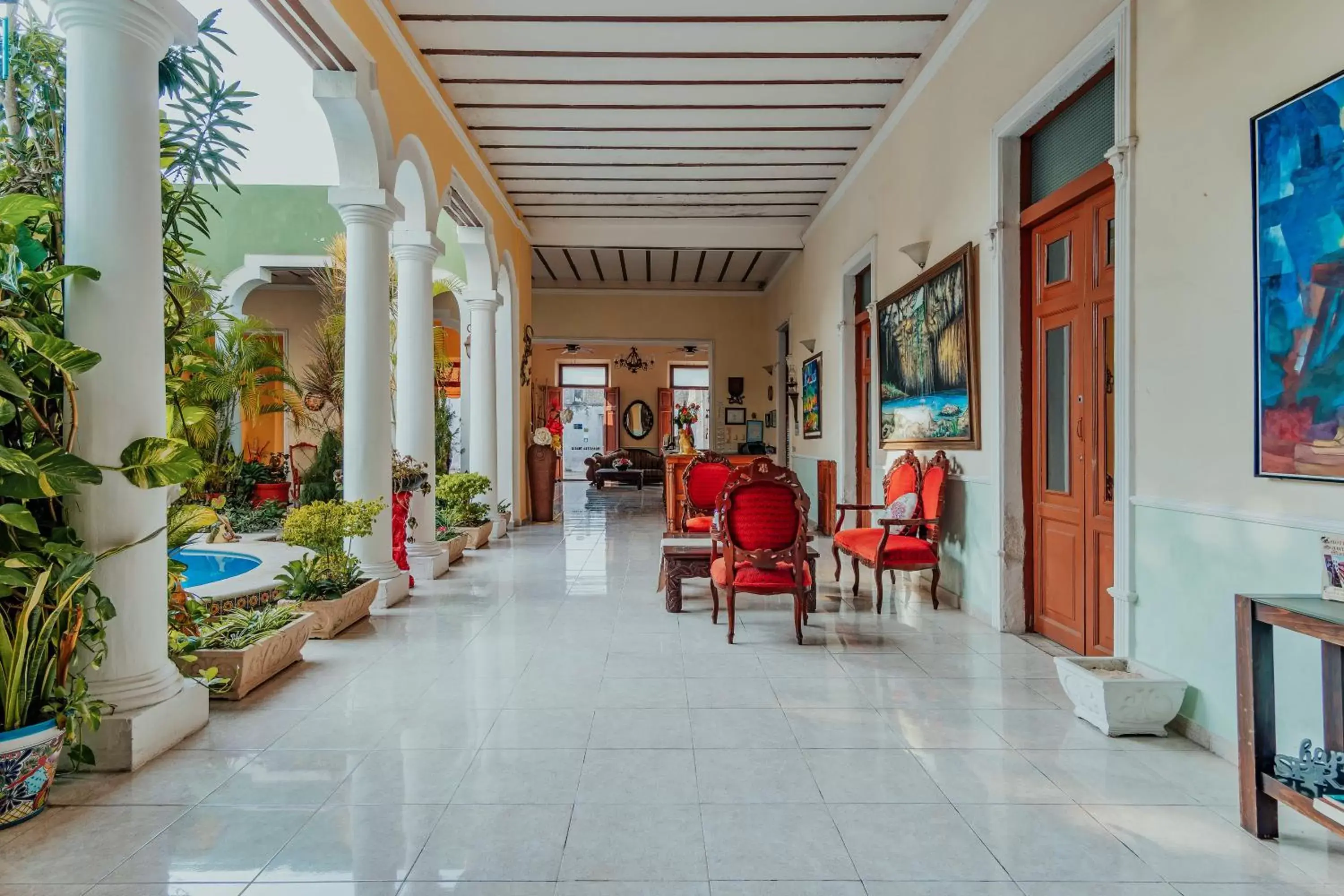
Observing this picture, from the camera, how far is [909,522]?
5246 mm

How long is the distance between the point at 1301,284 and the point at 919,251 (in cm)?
355

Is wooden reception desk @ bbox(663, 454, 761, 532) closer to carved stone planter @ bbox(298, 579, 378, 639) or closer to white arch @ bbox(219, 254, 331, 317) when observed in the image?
carved stone planter @ bbox(298, 579, 378, 639)

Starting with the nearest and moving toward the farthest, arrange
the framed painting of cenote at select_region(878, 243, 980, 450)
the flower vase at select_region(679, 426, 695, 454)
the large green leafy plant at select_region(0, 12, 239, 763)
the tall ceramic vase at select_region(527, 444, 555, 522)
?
the large green leafy plant at select_region(0, 12, 239, 763) → the framed painting of cenote at select_region(878, 243, 980, 450) → the flower vase at select_region(679, 426, 695, 454) → the tall ceramic vase at select_region(527, 444, 555, 522)

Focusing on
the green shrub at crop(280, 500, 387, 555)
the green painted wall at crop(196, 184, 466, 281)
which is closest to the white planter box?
the green shrub at crop(280, 500, 387, 555)

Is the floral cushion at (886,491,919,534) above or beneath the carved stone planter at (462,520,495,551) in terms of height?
above

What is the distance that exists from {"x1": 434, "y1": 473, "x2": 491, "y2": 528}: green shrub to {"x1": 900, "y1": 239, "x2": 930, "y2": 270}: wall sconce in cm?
490

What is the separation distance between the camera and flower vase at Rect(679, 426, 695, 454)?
8617 mm

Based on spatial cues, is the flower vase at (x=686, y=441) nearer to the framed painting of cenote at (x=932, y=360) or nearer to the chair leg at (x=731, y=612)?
the framed painting of cenote at (x=932, y=360)

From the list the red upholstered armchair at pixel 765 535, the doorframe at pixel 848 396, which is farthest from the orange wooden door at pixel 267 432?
the red upholstered armchair at pixel 765 535

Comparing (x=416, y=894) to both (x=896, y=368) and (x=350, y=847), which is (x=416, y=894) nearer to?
(x=350, y=847)

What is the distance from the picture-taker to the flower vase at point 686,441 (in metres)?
8.62

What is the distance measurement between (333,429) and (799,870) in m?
9.45

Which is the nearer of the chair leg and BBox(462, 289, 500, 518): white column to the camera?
the chair leg

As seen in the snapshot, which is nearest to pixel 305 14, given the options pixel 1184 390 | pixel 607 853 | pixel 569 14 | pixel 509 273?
pixel 569 14
